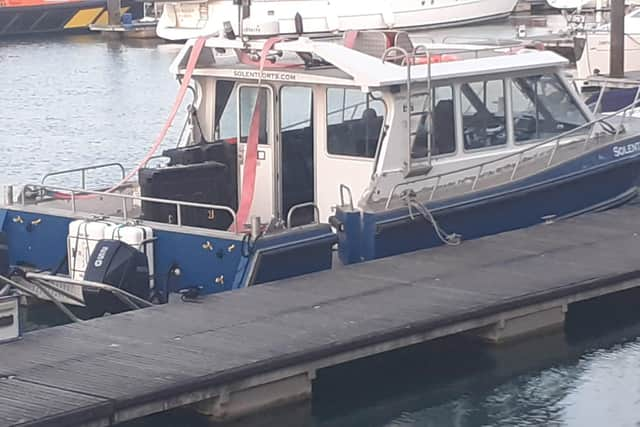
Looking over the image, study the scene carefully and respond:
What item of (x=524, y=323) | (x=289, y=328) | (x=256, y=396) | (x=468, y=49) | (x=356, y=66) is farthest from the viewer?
(x=468, y=49)

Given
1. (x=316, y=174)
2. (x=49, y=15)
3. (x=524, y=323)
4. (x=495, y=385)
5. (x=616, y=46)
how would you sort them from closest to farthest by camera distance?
(x=495, y=385) → (x=524, y=323) → (x=316, y=174) → (x=616, y=46) → (x=49, y=15)

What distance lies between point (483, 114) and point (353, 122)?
4.49 ft

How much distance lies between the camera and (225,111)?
47.1 ft

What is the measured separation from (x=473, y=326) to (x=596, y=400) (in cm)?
111

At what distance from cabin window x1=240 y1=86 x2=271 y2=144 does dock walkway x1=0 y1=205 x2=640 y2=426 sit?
181 centimetres

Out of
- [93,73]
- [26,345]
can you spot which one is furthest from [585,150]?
[93,73]

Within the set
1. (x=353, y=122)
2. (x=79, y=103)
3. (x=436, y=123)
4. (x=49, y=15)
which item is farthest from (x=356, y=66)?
(x=49, y=15)

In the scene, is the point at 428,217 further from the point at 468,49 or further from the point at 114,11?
the point at 114,11

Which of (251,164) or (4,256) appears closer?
(4,256)

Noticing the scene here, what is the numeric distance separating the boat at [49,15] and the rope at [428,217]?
43345mm

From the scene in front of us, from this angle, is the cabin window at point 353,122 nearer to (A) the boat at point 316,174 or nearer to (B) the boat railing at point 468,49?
(A) the boat at point 316,174

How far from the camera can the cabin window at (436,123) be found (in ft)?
44.1

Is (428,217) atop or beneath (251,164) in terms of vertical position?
beneath

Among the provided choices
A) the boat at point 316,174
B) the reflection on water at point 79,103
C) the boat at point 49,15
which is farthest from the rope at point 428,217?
the boat at point 49,15
